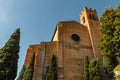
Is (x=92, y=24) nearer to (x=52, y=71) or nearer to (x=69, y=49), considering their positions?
(x=69, y=49)

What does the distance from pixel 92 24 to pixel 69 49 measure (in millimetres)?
7740

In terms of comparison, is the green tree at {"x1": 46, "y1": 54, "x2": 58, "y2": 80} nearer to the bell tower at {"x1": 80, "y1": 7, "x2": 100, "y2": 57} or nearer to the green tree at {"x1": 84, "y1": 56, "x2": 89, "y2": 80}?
the green tree at {"x1": 84, "y1": 56, "x2": 89, "y2": 80}

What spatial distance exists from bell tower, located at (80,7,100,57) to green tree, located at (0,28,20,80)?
41.6 feet

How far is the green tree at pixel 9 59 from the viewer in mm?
16281

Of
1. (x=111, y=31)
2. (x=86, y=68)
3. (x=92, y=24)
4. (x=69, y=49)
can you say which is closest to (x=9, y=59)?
(x=69, y=49)

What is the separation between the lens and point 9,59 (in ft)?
57.4

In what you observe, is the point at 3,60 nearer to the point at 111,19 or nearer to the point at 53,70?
the point at 53,70

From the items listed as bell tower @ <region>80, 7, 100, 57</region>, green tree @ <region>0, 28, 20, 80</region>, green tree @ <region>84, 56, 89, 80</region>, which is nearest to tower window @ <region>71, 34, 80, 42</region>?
bell tower @ <region>80, 7, 100, 57</region>

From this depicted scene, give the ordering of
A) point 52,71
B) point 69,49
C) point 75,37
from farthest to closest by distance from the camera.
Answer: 1. point 75,37
2. point 69,49
3. point 52,71

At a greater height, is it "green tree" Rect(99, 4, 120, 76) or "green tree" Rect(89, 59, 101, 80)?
"green tree" Rect(99, 4, 120, 76)

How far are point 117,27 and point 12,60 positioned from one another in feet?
40.4

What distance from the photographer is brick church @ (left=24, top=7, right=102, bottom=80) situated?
22.1m

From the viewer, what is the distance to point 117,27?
17750 millimetres

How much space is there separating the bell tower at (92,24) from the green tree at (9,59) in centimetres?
1266
